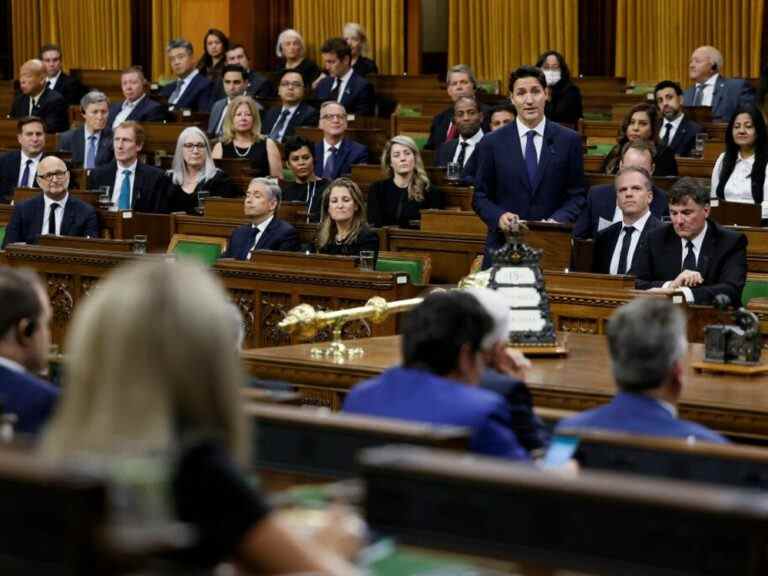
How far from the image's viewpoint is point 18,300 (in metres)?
3.46

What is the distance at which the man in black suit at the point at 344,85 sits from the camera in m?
14.1

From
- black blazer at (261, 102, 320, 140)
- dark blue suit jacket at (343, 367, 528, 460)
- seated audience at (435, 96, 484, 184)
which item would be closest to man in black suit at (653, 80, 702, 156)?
seated audience at (435, 96, 484, 184)

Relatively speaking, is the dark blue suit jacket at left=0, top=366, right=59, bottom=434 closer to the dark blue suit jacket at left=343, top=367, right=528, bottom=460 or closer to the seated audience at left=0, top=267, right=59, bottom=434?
the seated audience at left=0, top=267, right=59, bottom=434

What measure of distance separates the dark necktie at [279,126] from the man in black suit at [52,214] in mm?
3304

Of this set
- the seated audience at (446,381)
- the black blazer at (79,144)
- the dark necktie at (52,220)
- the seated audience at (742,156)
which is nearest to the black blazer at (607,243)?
the seated audience at (742,156)

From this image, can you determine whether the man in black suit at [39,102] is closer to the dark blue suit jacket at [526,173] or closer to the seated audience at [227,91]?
the seated audience at [227,91]

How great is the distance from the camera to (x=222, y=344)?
2186 millimetres

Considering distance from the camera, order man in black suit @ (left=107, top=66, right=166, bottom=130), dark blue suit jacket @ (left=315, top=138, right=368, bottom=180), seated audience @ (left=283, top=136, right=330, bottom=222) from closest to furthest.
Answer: seated audience @ (left=283, top=136, right=330, bottom=222) → dark blue suit jacket @ (left=315, top=138, right=368, bottom=180) → man in black suit @ (left=107, top=66, right=166, bottom=130)

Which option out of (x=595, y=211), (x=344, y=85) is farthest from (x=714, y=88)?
(x=595, y=211)

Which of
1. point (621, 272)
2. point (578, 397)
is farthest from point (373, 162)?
point (578, 397)

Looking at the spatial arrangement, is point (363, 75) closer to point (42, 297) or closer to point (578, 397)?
point (578, 397)

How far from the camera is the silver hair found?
353 centimetres

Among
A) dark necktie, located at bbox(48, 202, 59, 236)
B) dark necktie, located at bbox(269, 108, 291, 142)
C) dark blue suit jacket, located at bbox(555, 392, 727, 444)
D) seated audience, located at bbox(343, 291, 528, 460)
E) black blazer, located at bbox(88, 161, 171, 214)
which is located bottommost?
dark blue suit jacket, located at bbox(555, 392, 727, 444)

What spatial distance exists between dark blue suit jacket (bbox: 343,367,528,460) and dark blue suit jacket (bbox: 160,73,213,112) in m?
11.3
